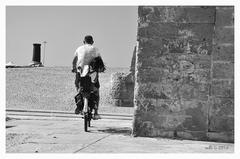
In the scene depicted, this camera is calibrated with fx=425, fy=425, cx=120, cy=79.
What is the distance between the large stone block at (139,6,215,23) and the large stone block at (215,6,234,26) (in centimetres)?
11

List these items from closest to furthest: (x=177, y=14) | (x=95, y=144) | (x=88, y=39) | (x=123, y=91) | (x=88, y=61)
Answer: (x=95, y=144), (x=177, y=14), (x=88, y=61), (x=88, y=39), (x=123, y=91)

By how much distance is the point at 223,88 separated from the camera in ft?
20.5

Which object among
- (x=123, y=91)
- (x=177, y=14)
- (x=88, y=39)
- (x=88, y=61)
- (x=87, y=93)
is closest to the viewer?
(x=177, y=14)

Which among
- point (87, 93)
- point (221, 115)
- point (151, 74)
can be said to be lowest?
point (221, 115)

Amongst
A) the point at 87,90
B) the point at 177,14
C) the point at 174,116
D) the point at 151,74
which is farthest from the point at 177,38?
the point at 87,90

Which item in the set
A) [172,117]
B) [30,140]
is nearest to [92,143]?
[30,140]

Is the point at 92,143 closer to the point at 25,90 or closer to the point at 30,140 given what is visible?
the point at 30,140

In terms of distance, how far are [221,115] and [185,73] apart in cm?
81

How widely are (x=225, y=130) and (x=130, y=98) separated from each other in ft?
34.6

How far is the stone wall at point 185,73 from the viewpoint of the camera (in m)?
6.25

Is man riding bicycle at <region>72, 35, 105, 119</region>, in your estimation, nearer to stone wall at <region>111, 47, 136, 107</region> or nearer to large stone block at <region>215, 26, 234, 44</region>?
large stone block at <region>215, 26, 234, 44</region>

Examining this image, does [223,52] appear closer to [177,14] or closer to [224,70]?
[224,70]

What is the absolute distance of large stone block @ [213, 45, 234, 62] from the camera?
20.5 ft

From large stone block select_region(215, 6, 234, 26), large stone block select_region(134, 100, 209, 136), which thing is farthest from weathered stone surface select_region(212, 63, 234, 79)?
large stone block select_region(215, 6, 234, 26)
